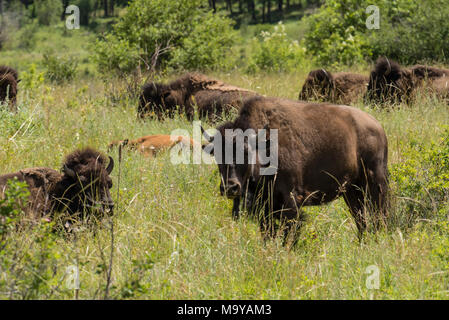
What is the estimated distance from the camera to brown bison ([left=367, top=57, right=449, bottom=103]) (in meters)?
12.2

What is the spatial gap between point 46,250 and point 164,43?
16634 millimetres

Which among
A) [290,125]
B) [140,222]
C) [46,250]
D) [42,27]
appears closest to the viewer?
[46,250]

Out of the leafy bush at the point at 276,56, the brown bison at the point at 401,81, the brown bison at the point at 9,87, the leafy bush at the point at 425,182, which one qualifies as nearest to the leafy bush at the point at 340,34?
the leafy bush at the point at 276,56

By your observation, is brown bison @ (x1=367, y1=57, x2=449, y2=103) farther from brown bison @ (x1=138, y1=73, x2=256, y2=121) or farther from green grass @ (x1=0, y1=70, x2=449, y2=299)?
green grass @ (x1=0, y1=70, x2=449, y2=299)

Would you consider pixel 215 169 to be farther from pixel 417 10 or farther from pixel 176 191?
pixel 417 10

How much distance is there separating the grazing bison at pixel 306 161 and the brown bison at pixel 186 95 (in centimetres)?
650

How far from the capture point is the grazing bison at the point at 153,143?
8.98 metres

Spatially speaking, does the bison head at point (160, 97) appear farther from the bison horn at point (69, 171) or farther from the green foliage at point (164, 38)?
the bison horn at point (69, 171)

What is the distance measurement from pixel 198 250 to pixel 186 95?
27.3ft

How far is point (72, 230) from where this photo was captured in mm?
6082

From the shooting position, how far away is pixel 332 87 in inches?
510

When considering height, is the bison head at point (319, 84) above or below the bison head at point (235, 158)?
below

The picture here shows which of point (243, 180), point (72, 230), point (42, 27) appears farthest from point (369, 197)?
point (42, 27)

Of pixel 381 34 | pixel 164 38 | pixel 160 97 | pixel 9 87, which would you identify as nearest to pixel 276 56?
pixel 381 34
